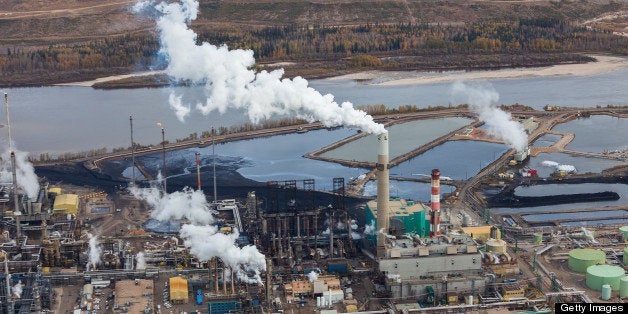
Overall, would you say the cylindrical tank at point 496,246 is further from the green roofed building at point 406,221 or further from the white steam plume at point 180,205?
the white steam plume at point 180,205

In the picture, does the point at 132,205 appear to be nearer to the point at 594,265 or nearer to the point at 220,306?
the point at 220,306

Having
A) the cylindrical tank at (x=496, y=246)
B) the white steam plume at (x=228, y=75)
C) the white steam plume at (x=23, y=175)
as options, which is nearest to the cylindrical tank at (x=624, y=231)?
the cylindrical tank at (x=496, y=246)

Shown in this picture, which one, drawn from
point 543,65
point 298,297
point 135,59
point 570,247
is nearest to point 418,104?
point 543,65

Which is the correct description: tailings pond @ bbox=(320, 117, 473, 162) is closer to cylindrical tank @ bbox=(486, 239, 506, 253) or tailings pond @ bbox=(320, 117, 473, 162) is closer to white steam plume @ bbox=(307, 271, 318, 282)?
cylindrical tank @ bbox=(486, 239, 506, 253)

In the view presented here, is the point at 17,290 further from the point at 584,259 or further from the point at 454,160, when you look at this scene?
the point at 454,160

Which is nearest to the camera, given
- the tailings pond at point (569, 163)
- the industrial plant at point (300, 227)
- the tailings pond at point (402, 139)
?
the industrial plant at point (300, 227)

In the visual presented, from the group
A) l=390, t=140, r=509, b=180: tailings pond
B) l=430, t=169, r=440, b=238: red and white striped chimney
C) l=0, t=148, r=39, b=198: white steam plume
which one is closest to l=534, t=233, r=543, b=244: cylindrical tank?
l=430, t=169, r=440, b=238: red and white striped chimney
